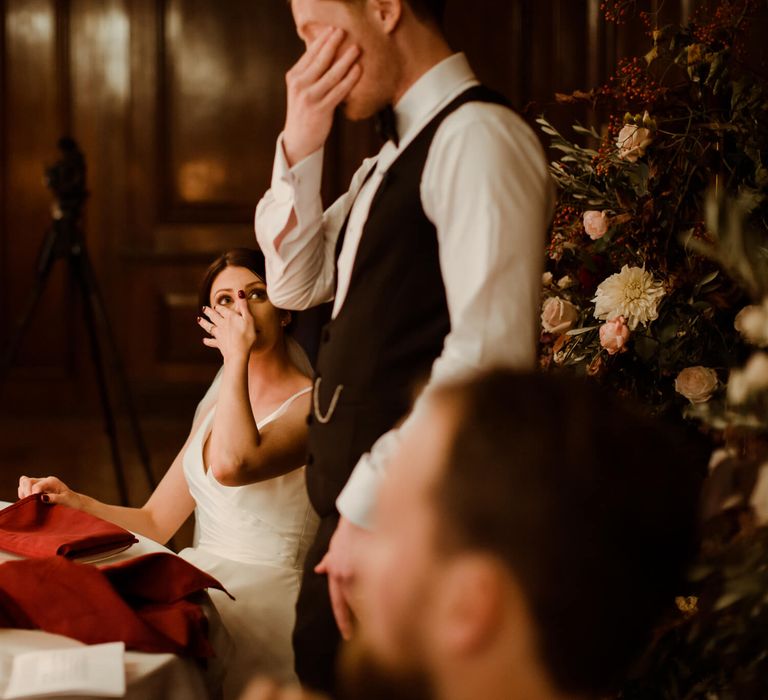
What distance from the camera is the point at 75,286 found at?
5.06 m

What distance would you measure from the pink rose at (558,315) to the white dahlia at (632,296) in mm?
117

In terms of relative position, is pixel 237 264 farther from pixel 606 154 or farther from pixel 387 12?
pixel 387 12

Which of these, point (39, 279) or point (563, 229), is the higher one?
point (563, 229)

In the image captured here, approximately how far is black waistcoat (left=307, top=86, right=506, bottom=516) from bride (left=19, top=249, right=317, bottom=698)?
0.66m

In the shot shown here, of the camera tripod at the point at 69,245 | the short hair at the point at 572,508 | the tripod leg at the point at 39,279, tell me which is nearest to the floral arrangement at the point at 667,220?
the short hair at the point at 572,508

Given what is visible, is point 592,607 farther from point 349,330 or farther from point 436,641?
point 349,330

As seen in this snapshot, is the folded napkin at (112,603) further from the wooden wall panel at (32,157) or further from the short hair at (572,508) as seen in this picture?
the wooden wall panel at (32,157)

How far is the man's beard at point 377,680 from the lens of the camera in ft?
2.58

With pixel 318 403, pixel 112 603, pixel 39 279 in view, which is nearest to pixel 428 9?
pixel 318 403

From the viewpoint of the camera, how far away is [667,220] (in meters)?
1.78

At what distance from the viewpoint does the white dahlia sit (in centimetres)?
174

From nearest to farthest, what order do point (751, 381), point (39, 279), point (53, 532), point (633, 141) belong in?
point (751, 381)
point (53, 532)
point (633, 141)
point (39, 279)

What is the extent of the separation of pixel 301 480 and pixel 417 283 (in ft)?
3.19

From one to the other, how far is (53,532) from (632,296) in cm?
99
